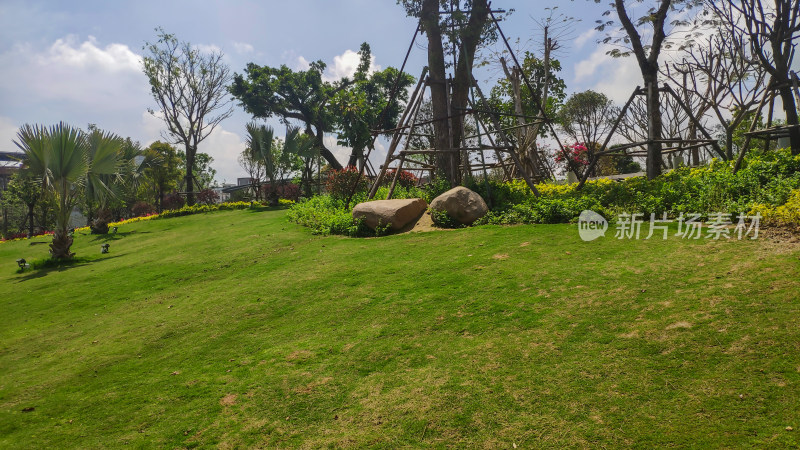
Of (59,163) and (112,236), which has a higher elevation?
(59,163)

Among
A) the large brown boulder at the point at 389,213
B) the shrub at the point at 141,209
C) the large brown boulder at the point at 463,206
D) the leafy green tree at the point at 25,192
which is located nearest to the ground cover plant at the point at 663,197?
the large brown boulder at the point at 463,206

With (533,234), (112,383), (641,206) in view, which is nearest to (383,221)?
(533,234)

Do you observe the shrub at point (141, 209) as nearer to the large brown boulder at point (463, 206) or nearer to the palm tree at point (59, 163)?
the palm tree at point (59, 163)

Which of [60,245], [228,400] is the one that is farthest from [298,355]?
[60,245]

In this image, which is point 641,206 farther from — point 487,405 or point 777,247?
point 487,405

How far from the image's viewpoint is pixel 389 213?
34.1ft

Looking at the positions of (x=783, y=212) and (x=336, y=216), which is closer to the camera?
(x=783, y=212)

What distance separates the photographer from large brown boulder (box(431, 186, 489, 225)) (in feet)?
33.2

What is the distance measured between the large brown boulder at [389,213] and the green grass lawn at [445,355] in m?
2.84

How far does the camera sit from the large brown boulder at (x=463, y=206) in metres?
10.1

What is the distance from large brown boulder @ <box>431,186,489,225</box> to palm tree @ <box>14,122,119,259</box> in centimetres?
927

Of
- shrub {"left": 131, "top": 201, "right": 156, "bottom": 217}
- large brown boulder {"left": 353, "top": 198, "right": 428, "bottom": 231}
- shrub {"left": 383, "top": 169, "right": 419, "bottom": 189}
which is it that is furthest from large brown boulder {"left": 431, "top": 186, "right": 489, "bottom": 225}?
shrub {"left": 131, "top": 201, "right": 156, "bottom": 217}

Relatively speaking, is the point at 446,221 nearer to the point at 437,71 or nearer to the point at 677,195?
the point at 677,195

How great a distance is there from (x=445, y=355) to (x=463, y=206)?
6108mm
